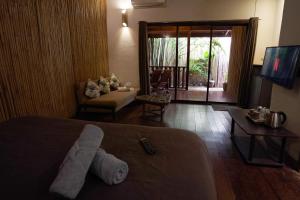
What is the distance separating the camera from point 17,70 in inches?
105

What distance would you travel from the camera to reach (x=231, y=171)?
2236 millimetres

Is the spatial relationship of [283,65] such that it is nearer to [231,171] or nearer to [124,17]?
[231,171]

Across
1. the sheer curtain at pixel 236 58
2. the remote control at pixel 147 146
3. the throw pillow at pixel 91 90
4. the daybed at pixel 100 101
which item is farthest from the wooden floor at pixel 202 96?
the remote control at pixel 147 146

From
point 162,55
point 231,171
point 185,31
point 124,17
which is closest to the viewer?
point 231,171

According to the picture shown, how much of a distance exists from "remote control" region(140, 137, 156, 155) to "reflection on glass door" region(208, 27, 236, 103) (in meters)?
4.30

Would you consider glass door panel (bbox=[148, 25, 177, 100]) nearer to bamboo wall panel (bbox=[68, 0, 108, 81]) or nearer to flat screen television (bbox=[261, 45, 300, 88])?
bamboo wall panel (bbox=[68, 0, 108, 81])

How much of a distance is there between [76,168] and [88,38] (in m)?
4.03

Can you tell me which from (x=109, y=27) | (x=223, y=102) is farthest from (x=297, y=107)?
(x=109, y=27)

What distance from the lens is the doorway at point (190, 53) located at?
209 inches

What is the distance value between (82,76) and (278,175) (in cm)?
385

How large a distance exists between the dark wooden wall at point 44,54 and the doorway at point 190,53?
1.83m

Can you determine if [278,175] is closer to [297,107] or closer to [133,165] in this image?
[297,107]

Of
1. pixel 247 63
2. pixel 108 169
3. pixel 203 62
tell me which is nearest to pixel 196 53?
pixel 203 62

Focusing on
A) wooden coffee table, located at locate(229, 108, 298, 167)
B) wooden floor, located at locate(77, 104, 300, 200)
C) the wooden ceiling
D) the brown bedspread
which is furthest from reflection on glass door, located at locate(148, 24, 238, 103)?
the brown bedspread
